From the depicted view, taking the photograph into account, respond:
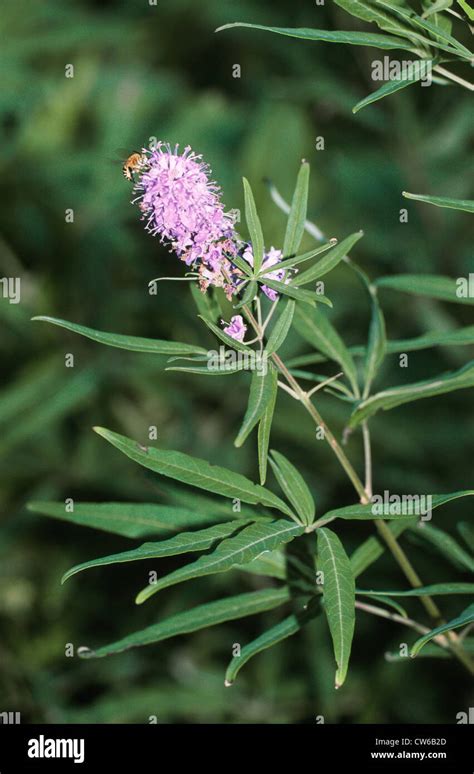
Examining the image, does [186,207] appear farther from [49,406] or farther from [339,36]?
[49,406]

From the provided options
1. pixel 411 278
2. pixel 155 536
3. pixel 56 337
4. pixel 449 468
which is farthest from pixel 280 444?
pixel 155 536

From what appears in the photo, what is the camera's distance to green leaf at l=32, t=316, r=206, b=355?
113cm

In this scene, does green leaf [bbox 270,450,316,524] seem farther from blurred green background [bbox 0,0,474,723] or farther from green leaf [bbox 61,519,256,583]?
blurred green background [bbox 0,0,474,723]

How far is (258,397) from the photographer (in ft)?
3.55

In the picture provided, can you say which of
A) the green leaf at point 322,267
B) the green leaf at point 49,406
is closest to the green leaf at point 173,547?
the green leaf at point 322,267

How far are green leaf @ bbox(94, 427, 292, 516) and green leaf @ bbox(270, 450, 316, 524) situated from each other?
0.02 meters

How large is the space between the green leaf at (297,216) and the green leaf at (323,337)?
0.26 m

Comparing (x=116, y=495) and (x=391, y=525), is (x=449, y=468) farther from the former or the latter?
(x=391, y=525)

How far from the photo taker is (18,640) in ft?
8.79

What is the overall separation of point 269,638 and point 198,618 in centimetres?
12

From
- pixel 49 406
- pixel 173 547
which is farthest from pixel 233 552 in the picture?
pixel 49 406

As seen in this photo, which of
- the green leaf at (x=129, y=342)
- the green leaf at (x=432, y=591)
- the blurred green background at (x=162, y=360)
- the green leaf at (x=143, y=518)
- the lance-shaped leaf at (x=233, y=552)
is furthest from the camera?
the blurred green background at (x=162, y=360)

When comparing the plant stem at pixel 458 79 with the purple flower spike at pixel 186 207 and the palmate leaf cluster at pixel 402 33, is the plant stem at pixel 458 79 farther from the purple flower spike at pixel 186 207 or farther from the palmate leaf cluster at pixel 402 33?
the purple flower spike at pixel 186 207

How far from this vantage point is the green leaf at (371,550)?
4.66 ft
